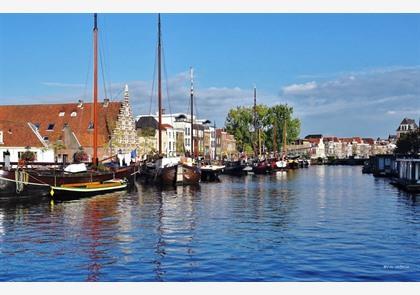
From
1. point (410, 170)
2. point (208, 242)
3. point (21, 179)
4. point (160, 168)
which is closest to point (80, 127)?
point (160, 168)

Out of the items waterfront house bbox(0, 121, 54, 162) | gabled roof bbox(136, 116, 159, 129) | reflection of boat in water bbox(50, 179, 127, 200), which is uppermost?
gabled roof bbox(136, 116, 159, 129)

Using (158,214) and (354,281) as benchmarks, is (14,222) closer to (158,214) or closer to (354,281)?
(158,214)

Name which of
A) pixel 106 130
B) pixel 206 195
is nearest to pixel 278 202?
pixel 206 195

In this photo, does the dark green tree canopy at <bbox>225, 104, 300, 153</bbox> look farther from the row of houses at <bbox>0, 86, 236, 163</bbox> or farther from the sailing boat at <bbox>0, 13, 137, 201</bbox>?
the sailing boat at <bbox>0, 13, 137, 201</bbox>

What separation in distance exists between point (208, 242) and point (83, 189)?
23571mm

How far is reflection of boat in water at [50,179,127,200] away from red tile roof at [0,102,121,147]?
128 feet

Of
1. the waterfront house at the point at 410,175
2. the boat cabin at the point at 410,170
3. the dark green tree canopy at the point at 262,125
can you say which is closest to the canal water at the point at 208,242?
the waterfront house at the point at 410,175

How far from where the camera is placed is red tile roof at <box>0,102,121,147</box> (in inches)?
3501

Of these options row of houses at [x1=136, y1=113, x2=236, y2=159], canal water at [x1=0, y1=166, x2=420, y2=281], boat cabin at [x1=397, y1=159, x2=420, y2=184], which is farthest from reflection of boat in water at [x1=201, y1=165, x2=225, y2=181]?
canal water at [x1=0, y1=166, x2=420, y2=281]

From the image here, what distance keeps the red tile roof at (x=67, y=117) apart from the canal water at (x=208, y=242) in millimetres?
50648

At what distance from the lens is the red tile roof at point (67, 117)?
292ft

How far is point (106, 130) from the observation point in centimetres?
9125

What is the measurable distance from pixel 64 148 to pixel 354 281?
228 ft

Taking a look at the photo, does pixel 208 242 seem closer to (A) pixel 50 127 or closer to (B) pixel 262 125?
(A) pixel 50 127
